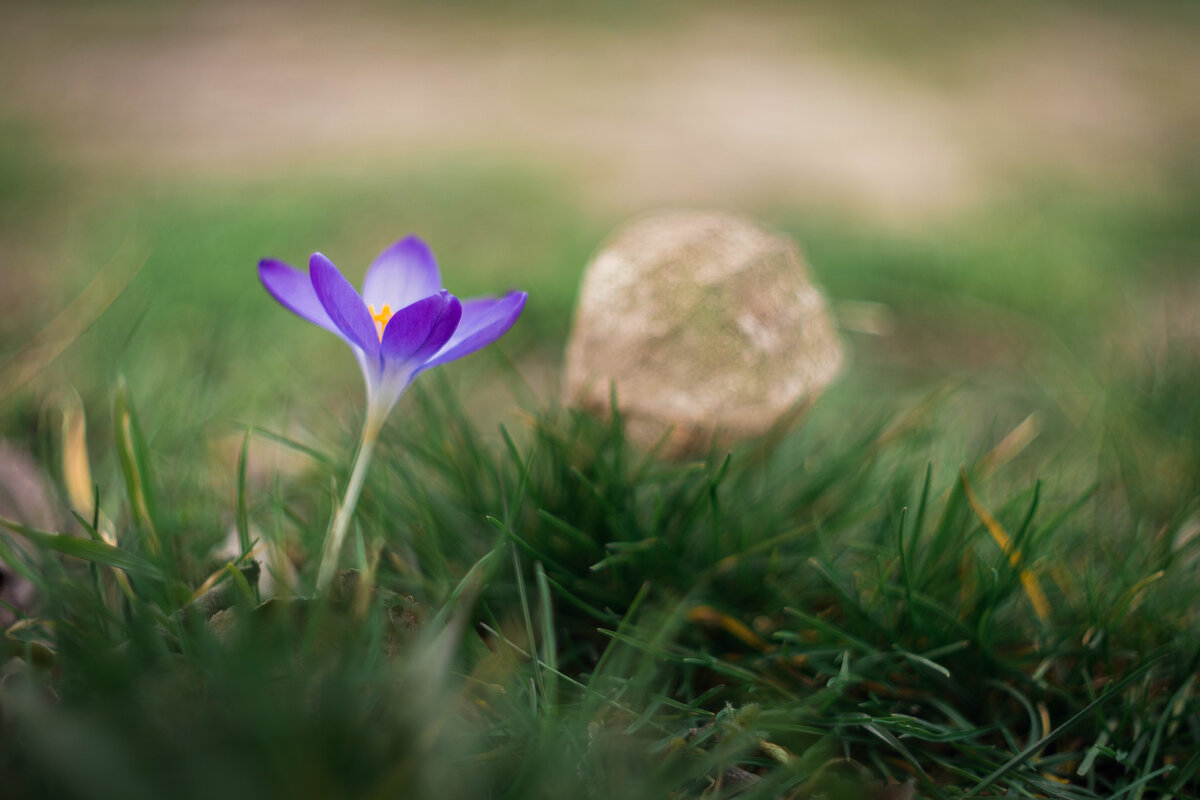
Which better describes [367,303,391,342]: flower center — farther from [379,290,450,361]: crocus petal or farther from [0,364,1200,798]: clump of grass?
[0,364,1200,798]: clump of grass

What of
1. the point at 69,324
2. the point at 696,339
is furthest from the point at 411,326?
the point at 69,324

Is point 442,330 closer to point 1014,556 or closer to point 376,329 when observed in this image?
point 376,329

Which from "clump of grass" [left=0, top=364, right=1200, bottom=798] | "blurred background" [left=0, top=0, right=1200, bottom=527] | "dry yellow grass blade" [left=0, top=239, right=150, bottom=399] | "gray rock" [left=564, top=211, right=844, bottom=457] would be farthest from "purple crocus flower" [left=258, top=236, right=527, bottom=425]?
"dry yellow grass blade" [left=0, top=239, right=150, bottom=399]

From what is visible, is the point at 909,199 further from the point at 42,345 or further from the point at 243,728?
the point at 243,728

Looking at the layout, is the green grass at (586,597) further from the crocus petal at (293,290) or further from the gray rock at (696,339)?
the crocus petal at (293,290)

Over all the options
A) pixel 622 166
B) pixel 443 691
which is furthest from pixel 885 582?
pixel 622 166

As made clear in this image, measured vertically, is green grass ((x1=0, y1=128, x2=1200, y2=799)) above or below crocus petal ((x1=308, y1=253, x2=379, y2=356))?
below
